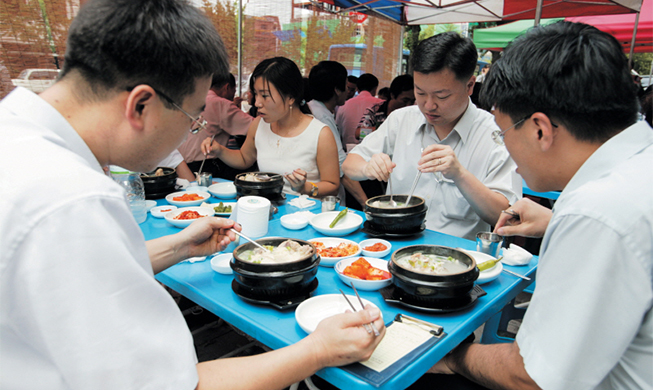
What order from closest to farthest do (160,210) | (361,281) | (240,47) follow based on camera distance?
1. (361,281)
2. (160,210)
3. (240,47)

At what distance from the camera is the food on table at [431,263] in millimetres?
1532

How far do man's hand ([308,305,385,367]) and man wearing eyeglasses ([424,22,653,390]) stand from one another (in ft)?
1.43

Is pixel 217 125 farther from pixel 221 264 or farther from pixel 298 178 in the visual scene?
pixel 221 264

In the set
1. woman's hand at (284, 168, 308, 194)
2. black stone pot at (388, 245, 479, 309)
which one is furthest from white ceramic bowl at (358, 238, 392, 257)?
woman's hand at (284, 168, 308, 194)

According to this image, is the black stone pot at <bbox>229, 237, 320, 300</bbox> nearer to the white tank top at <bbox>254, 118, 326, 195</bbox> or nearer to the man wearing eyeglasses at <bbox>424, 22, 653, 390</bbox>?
the man wearing eyeglasses at <bbox>424, 22, 653, 390</bbox>

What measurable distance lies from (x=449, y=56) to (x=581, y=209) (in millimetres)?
1674

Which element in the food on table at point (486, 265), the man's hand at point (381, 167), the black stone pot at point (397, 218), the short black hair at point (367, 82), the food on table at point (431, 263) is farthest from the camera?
the short black hair at point (367, 82)

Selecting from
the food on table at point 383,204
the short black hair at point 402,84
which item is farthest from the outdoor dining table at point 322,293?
the short black hair at point 402,84

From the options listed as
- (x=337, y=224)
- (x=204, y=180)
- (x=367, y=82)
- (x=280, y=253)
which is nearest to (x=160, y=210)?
(x=204, y=180)

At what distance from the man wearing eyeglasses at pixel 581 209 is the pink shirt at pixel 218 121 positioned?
3.76 m

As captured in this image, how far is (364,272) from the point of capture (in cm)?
163

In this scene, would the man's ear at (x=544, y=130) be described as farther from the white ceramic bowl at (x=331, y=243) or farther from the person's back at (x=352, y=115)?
the person's back at (x=352, y=115)

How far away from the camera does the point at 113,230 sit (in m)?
0.82

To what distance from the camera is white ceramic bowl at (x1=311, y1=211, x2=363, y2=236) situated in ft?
7.16
